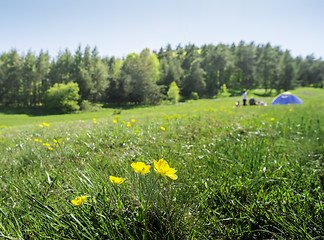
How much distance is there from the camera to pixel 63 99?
101ft

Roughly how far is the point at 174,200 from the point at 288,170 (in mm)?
1387

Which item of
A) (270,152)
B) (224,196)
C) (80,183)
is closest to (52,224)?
(80,183)

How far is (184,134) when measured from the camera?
3.42 meters

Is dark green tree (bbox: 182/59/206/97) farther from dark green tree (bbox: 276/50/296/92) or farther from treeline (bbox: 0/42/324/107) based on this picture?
dark green tree (bbox: 276/50/296/92)

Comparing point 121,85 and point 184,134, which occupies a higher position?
point 121,85

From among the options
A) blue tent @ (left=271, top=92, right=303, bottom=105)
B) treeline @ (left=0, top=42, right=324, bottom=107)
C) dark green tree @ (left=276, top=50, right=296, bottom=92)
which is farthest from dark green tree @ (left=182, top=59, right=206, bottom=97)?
blue tent @ (left=271, top=92, right=303, bottom=105)

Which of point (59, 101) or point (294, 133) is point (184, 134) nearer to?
point (294, 133)

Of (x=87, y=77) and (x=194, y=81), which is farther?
(x=194, y=81)

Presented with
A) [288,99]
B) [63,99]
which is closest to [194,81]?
[288,99]

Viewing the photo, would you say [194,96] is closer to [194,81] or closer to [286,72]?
[194,81]

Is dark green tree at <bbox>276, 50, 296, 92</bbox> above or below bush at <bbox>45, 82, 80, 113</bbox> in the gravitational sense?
above

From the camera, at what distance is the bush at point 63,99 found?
101ft

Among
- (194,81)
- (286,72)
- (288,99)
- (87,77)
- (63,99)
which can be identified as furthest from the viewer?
(194,81)

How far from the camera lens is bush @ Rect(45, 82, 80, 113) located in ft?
101
